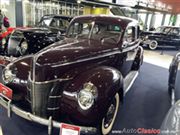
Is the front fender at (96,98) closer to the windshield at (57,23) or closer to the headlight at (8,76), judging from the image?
the headlight at (8,76)

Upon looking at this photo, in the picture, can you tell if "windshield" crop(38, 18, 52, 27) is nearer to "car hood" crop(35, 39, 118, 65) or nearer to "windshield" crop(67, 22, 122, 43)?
"windshield" crop(67, 22, 122, 43)

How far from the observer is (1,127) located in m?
2.37

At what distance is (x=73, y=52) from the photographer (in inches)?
90.1

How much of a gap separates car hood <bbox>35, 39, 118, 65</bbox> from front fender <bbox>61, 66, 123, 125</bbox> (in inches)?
11.4

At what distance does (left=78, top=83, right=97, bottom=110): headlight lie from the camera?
1.78m

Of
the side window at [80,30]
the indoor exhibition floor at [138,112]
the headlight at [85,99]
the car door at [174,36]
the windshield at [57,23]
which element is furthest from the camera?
the car door at [174,36]

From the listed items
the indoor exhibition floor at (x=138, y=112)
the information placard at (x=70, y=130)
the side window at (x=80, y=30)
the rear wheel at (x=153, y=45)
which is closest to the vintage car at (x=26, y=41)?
the side window at (x=80, y=30)

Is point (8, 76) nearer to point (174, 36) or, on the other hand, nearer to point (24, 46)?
point (24, 46)

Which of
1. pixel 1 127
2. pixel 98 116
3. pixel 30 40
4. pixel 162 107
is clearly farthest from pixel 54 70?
pixel 30 40

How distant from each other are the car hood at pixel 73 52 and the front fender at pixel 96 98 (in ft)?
0.95

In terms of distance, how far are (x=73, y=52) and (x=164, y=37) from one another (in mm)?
8350

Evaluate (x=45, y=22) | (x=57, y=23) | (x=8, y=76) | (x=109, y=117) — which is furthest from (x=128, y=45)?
(x=45, y=22)

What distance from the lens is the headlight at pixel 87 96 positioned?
1.78m

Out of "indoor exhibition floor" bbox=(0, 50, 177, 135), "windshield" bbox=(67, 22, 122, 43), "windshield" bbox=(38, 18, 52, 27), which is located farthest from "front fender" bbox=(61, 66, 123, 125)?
"windshield" bbox=(38, 18, 52, 27)
